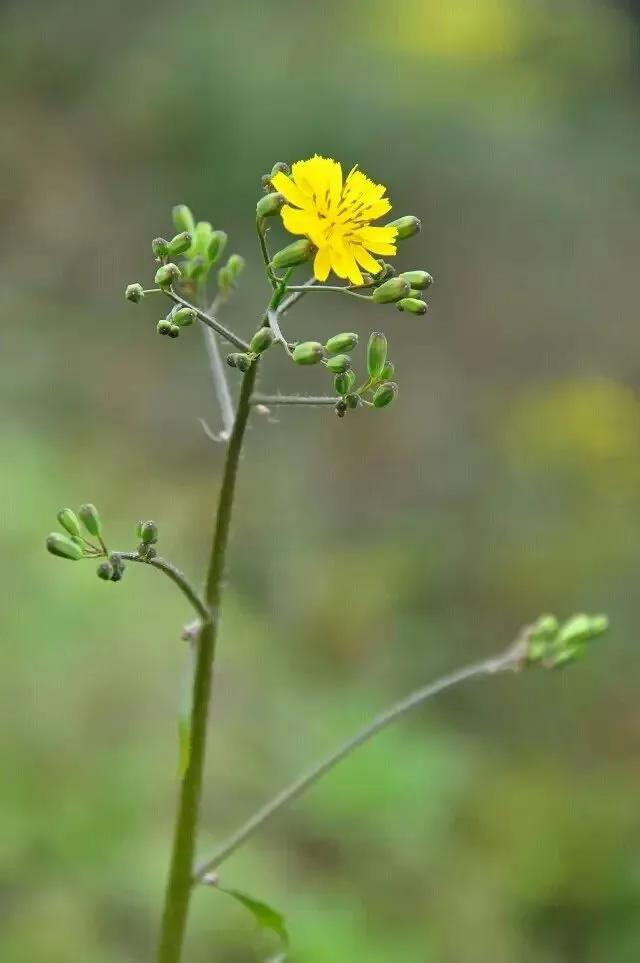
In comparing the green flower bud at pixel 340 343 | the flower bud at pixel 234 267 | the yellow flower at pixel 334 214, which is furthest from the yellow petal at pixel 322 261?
the flower bud at pixel 234 267

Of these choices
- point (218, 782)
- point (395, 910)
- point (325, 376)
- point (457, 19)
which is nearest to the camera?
point (395, 910)

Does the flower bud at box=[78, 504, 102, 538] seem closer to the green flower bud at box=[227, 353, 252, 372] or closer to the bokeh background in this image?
the green flower bud at box=[227, 353, 252, 372]

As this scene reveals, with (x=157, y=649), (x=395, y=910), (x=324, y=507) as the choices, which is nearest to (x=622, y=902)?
(x=395, y=910)

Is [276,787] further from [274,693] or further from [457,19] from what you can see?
[457,19]

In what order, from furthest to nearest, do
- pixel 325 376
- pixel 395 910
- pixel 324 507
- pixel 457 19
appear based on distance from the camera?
pixel 457 19, pixel 325 376, pixel 324 507, pixel 395 910

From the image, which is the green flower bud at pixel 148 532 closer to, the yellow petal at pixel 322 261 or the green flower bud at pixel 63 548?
the green flower bud at pixel 63 548

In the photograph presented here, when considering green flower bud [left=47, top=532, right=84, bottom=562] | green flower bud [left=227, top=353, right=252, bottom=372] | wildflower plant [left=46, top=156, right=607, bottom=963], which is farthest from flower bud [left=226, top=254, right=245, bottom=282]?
green flower bud [left=47, top=532, right=84, bottom=562]
